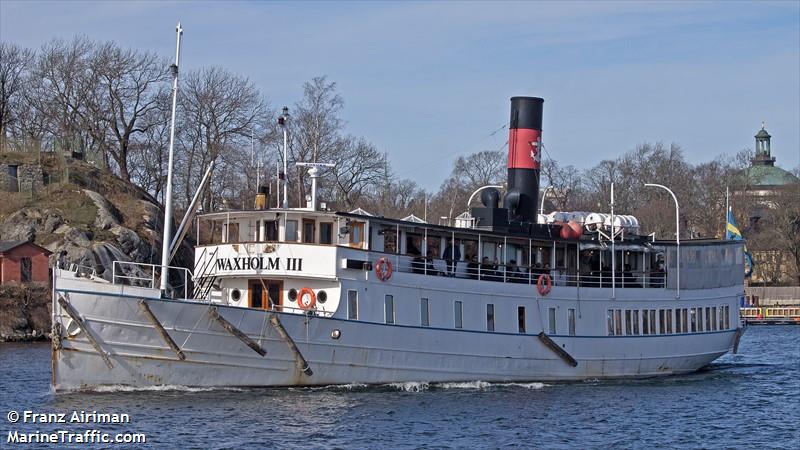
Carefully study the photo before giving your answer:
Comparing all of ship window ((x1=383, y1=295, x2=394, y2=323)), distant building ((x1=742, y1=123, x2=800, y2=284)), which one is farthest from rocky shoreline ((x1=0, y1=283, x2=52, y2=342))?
distant building ((x1=742, y1=123, x2=800, y2=284))

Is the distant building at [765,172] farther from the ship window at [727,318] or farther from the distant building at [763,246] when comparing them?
the ship window at [727,318]

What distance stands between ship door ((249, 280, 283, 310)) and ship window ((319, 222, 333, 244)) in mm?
1727

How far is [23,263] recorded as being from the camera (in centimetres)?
5559

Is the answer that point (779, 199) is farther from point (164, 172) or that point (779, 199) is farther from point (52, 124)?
point (52, 124)

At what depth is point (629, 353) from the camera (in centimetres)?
3953

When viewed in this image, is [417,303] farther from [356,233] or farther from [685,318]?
[685,318]

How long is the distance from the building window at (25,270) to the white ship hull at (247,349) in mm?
26410

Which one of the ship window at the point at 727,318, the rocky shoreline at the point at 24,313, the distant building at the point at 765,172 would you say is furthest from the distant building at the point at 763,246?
the rocky shoreline at the point at 24,313

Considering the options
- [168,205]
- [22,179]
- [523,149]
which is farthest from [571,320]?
[22,179]

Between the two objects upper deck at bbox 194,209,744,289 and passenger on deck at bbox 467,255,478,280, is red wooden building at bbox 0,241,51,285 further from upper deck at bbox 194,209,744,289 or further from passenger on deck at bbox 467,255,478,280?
passenger on deck at bbox 467,255,478,280

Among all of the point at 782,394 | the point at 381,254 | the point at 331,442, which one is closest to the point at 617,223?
the point at 782,394

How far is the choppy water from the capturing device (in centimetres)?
2697

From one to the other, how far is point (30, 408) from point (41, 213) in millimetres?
33252

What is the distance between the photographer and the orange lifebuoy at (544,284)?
3722 centimetres
